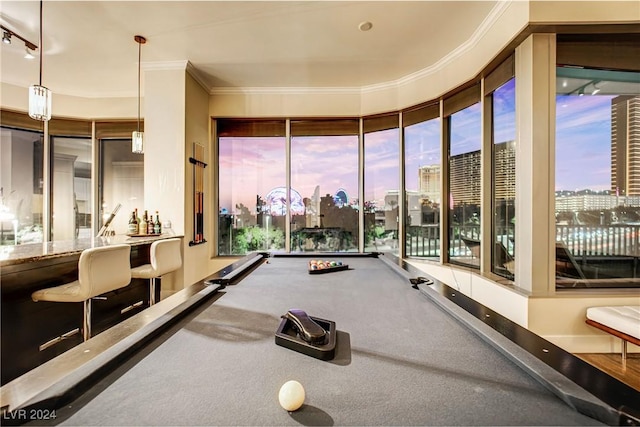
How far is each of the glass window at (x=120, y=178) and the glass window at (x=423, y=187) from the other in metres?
4.38

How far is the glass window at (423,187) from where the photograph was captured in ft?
13.9

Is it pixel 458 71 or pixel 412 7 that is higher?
pixel 412 7

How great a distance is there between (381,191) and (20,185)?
18.7 feet

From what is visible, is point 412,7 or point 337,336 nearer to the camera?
point 337,336

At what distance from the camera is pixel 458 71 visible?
3.57 metres

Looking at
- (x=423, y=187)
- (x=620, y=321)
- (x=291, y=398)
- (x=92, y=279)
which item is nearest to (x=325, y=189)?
(x=423, y=187)

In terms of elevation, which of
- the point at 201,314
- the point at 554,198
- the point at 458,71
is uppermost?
the point at 458,71

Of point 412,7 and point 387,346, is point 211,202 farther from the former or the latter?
point 387,346

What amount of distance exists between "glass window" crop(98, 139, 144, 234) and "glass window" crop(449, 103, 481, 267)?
489cm

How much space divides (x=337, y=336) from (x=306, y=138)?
4.19 metres

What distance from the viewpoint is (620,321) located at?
2.24 meters

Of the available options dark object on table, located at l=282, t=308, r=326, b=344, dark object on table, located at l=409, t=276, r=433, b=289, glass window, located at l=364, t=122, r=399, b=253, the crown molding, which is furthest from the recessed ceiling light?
dark object on table, located at l=282, t=308, r=326, b=344

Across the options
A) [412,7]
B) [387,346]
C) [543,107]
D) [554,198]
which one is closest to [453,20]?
[412,7]

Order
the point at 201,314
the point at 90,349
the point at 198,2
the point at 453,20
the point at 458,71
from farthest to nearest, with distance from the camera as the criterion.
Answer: the point at 458,71 < the point at 453,20 < the point at 198,2 < the point at 201,314 < the point at 90,349
